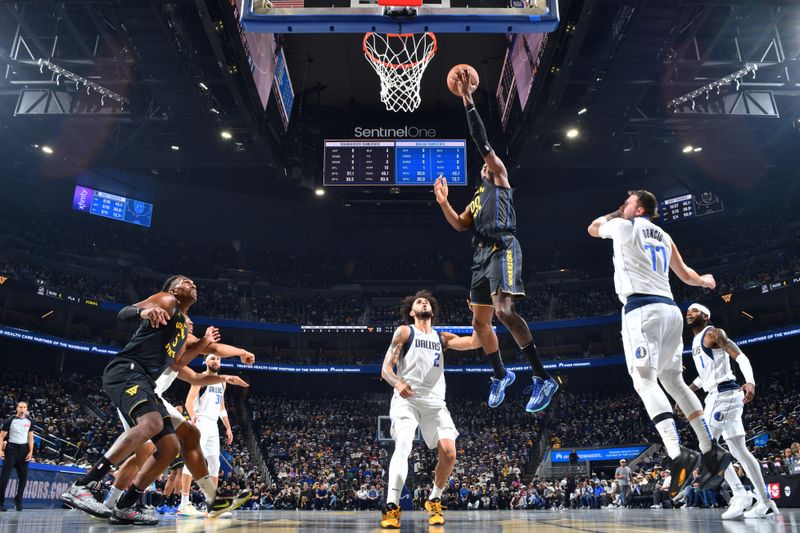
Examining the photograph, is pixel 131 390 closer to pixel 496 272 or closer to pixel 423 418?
pixel 423 418

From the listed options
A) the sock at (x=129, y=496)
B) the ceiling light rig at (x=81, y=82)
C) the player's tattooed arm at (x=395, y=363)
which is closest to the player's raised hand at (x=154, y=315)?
the sock at (x=129, y=496)

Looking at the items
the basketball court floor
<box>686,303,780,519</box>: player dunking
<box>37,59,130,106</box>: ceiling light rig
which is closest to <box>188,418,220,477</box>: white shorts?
the basketball court floor

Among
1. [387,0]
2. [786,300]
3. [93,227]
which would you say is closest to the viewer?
[387,0]

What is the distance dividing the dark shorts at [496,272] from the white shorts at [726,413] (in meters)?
3.41

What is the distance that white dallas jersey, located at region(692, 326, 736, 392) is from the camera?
7375 mm

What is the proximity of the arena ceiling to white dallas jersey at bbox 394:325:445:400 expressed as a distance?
9.84 m

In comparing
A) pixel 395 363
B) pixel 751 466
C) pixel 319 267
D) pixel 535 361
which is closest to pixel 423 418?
pixel 395 363

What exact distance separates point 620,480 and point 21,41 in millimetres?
21092

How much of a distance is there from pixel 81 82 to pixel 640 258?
17.0m

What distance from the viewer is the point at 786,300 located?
2752 cm

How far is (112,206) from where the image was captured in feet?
96.3

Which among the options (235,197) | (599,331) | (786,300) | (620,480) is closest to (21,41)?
(235,197)

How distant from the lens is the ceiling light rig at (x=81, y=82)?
15.6 m

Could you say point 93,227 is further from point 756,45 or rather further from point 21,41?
point 756,45
